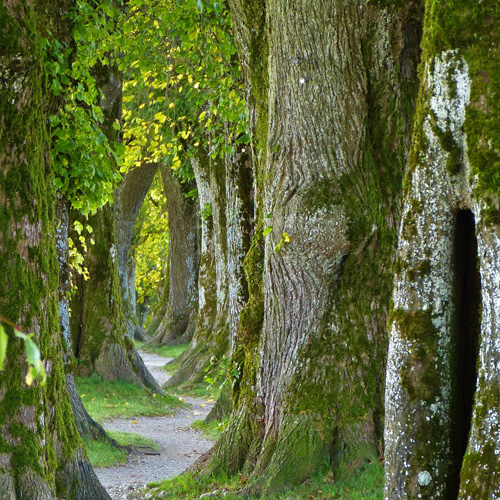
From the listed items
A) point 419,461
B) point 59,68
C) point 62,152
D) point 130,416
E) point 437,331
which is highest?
point 59,68

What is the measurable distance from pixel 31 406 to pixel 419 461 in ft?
9.29

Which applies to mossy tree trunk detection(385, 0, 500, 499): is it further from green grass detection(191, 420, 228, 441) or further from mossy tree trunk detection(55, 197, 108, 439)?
green grass detection(191, 420, 228, 441)

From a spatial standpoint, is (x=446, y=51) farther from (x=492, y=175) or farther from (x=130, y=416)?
(x=130, y=416)

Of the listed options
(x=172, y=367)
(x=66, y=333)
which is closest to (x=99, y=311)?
(x=66, y=333)

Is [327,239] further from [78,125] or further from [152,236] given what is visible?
[152,236]

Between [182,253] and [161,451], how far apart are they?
1493cm

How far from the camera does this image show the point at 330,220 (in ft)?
22.0

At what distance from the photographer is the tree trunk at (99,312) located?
14.4 m

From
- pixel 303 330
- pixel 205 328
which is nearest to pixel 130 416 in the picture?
pixel 205 328

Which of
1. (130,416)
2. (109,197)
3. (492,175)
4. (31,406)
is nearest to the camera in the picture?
(492,175)

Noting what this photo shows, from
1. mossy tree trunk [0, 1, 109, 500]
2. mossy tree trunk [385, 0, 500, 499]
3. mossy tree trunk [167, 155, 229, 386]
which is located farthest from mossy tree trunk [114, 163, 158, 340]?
mossy tree trunk [385, 0, 500, 499]

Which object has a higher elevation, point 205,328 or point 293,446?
point 205,328

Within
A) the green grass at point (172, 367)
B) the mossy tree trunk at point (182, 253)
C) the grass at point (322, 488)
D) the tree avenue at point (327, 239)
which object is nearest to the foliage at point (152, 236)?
the mossy tree trunk at point (182, 253)

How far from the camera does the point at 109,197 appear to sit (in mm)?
8047
